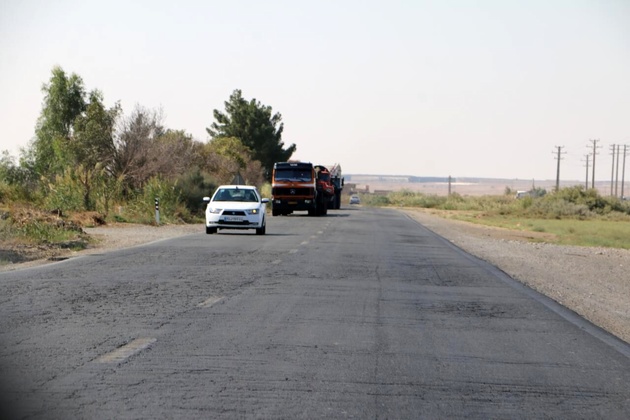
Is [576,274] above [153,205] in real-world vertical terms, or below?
below

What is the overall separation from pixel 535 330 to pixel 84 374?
234 inches

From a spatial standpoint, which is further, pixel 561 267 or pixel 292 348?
pixel 561 267

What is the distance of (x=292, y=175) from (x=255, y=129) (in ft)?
171

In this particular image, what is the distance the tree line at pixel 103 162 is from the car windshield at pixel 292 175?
149 inches

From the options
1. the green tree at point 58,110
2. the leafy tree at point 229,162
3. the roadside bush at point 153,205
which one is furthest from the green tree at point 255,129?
the roadside bush at point 153,205

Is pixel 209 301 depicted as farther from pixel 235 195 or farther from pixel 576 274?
pixel 235 195

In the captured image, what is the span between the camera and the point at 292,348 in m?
9.77

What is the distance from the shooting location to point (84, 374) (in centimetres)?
821

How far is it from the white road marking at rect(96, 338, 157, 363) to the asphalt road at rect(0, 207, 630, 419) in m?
0.01

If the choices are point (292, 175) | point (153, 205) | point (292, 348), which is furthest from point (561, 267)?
point (292, 175)

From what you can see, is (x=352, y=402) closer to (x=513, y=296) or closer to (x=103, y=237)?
(x=513, y=296)

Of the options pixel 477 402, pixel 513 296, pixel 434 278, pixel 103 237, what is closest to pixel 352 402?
pixel 477 402

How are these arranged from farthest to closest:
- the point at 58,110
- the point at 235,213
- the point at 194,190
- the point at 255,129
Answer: the point at 255,129 < the point at 58,110 < the point at 194,190 < the point at 235,213

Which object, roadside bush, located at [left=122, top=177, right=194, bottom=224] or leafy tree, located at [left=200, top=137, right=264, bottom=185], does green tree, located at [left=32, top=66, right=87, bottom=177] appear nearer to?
leafy tree, located at [left=200, top=137, right=264, bottom=185]
